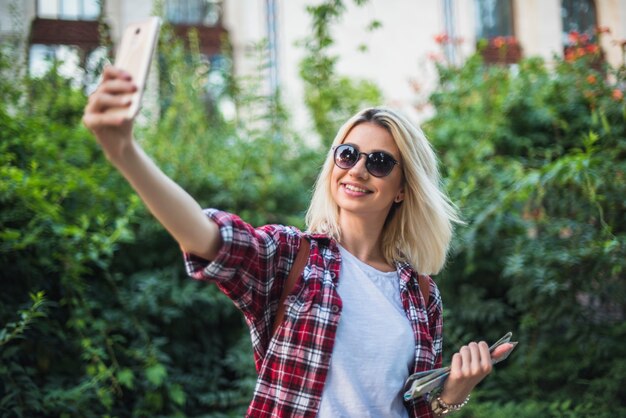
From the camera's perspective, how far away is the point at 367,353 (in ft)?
5.96

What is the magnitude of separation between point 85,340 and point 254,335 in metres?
2.32

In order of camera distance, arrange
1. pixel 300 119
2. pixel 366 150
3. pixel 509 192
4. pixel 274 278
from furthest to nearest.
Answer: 1. pixel 300 119
2. pixel 509 192
3. pixel 366 150
4. pixel 274 278

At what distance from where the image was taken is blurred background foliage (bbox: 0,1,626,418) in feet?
12.8

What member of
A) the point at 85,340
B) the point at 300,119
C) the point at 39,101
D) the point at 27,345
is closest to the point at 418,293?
the point at 85,340

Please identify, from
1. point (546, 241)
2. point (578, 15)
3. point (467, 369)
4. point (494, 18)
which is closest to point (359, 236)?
point (467, 369)

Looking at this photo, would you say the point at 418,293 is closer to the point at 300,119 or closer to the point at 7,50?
the point at 7,50

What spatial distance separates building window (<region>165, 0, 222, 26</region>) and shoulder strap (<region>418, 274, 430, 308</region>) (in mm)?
9233

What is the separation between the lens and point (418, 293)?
2.06 metres

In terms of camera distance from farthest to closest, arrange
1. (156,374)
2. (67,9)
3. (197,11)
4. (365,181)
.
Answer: (197,11) < (67,9) < (156,374) < (365,181)

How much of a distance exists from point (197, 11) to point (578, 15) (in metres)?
6.68

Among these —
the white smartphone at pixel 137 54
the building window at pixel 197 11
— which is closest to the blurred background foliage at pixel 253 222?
the white smartphone at pixel 137 54

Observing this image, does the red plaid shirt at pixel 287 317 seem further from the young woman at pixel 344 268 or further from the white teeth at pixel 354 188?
the white teeth at pixel 354 188

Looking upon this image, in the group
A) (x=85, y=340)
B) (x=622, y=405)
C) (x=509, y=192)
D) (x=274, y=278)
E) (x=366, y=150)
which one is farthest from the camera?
(x=509, y=192)

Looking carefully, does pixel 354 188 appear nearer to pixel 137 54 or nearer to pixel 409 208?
pixel 409 208
